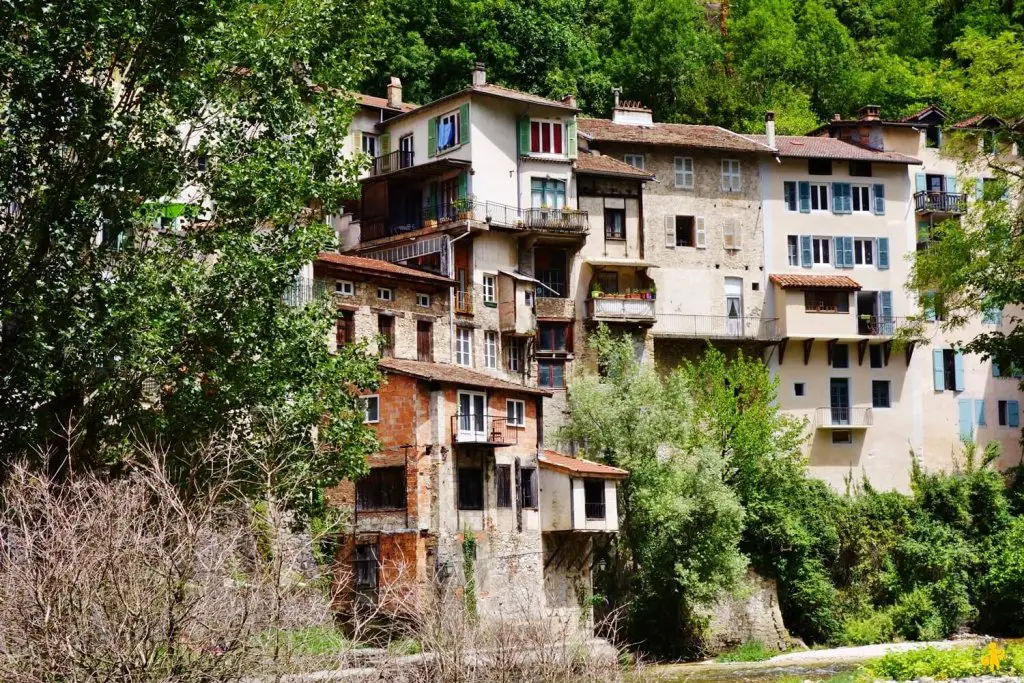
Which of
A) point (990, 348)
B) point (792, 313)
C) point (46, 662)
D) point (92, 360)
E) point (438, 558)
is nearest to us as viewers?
point (46, 662)

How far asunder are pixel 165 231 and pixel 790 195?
34.9 m

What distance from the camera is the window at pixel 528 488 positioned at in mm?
44312

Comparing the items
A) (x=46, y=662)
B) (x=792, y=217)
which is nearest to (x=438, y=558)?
(x=46, y=662)

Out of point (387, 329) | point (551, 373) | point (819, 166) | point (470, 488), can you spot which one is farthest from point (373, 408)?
point (819, 166)

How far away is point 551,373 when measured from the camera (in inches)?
2092

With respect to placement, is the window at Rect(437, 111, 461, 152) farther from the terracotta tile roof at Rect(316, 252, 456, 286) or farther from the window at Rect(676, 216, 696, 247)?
the window at Rect(676, 216, 696, 247)

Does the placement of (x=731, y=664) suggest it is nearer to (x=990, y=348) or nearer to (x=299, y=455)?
(x=990, y=348)

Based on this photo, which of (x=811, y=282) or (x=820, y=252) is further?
(x=820, y=252)

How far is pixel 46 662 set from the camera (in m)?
19.2

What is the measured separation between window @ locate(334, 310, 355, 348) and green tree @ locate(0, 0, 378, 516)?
40.8ft

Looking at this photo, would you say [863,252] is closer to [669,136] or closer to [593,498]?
[669,136]

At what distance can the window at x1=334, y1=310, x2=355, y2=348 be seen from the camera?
45.3 meters

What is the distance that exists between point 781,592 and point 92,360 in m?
30.5

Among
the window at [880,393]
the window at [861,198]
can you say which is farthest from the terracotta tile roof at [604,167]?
the window at [880,393]
